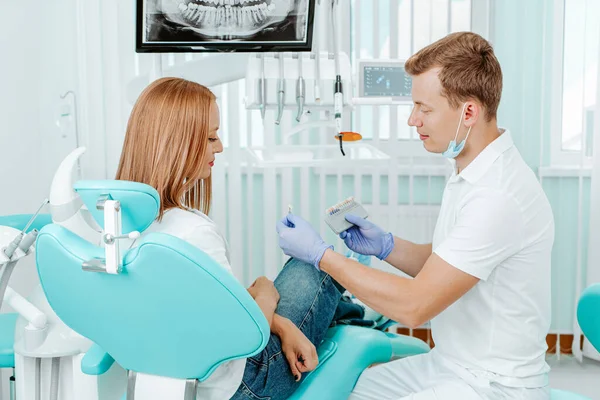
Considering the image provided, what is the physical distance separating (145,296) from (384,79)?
1.40 metres

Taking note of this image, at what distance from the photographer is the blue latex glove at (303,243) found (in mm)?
1431

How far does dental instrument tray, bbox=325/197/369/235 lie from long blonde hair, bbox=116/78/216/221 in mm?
437

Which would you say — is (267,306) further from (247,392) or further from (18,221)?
(18,221)

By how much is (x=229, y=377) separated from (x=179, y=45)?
1.11m

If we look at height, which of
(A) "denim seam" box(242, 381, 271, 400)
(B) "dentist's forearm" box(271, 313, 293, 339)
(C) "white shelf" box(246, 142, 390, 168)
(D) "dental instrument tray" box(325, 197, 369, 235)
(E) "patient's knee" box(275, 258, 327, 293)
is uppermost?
(C) "white shelf" box(246, 142, 390, 168)

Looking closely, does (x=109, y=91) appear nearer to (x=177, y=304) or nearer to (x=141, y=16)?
(x=141, y=16)

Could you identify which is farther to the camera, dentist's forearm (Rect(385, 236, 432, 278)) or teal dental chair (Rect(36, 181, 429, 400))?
dentist's forearm (Rect(385, 236, 432, 278))

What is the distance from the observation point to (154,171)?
1.32 metres

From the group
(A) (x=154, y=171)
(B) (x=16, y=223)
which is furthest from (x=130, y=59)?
(A) (x=154, y=171)

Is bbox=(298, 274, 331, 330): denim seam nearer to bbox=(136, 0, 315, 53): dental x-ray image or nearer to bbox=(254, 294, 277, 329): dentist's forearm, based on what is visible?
bbox=(254, 294, 277, 329): dentist's forearm

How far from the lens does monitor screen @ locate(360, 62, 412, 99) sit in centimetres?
219

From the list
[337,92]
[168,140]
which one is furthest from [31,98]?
[168,140]

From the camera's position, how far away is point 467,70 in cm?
137

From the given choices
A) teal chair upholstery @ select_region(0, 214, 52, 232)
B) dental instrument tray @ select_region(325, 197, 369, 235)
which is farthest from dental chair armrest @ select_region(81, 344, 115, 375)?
teal chair upholstery @ select_region(0, 214, 52, 232)
